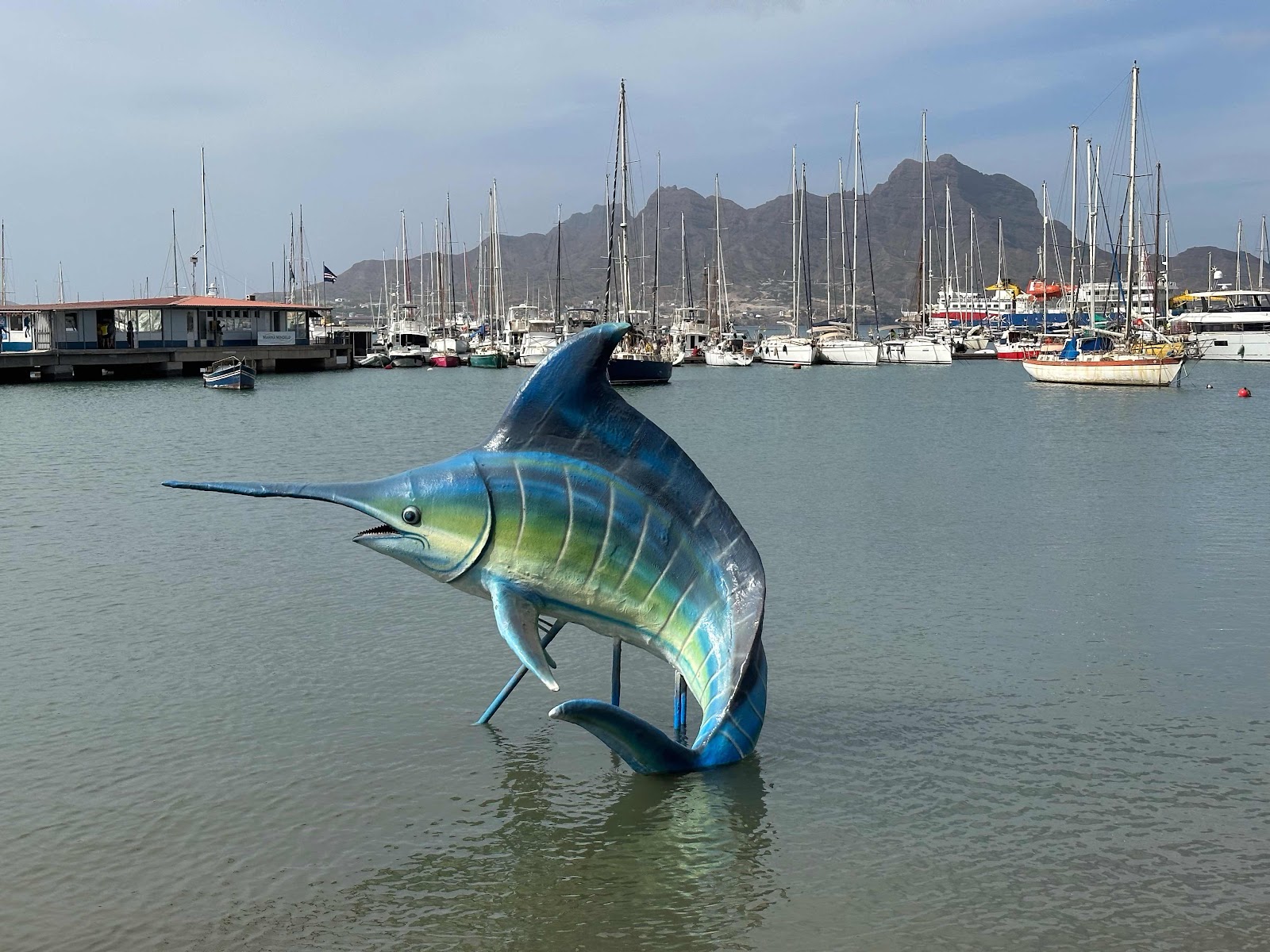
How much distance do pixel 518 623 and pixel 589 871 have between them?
1.77 m

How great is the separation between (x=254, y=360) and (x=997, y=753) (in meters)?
70.8

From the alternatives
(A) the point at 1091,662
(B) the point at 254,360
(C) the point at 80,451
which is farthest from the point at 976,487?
(B) the point at 254,360

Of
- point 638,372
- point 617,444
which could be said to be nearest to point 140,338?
point 638,372

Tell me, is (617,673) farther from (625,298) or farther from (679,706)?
(625,298)

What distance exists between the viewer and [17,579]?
1773 centimetres

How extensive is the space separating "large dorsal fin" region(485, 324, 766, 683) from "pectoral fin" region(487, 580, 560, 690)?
980 millimetres

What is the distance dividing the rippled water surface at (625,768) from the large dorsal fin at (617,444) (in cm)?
173

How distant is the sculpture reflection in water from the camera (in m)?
7.97

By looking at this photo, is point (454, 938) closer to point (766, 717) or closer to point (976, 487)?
point (766, 717)

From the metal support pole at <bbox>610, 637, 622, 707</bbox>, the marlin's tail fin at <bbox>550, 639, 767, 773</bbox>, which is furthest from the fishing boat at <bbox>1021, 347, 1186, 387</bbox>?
the marlin's tail fin at <bbox>550, 639, 767, 773</bbox>

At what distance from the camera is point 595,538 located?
893 cm

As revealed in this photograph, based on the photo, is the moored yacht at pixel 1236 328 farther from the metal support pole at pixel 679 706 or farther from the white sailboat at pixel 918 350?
the metal support pole at pixel 679 706

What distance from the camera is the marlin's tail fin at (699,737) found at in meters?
8.59

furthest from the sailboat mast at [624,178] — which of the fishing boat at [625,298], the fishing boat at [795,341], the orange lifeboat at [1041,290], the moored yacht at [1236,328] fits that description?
the orange lifeboat at [1041,290]
